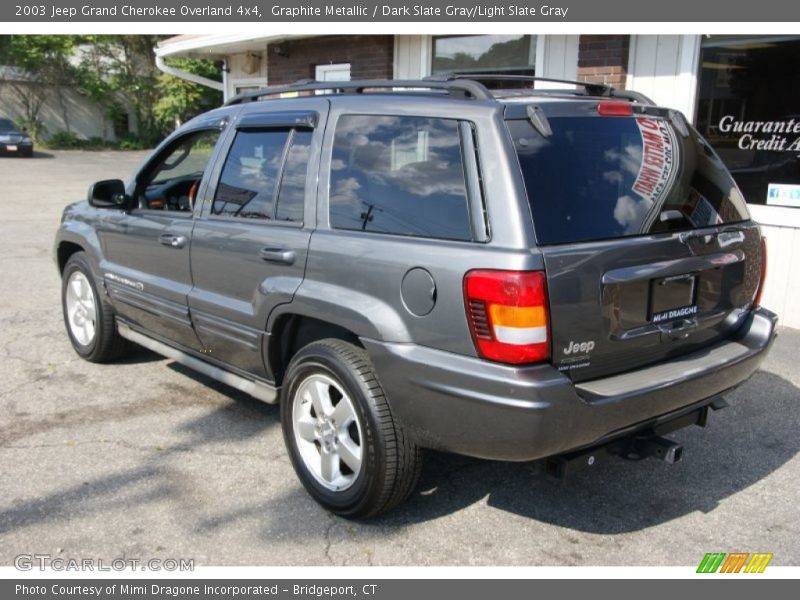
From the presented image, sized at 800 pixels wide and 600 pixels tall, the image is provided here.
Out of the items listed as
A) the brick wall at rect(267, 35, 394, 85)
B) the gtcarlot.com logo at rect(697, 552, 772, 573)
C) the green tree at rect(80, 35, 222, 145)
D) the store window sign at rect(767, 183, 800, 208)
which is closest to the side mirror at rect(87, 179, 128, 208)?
the gtcarlot.com logo at rect(697, 552, 772, 573)

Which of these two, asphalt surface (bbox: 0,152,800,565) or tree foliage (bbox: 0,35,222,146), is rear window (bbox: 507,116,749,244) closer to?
asphalt surface (bbox: 0,152,800,565)

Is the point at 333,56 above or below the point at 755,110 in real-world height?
above

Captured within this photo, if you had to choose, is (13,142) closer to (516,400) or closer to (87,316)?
(87,316)

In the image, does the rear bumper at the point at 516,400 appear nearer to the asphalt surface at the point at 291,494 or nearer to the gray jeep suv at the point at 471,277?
the gray jeep suv at the point at 471,277

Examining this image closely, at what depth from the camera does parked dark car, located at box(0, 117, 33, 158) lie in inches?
1215

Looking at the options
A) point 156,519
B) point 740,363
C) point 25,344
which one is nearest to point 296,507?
point 156,519

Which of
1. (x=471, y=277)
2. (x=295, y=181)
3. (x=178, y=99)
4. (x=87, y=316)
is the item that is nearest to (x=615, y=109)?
(x=471, y=277)

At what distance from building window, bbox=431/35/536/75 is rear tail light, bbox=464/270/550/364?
650cm

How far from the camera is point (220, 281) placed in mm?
4023

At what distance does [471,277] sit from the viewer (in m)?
2.81

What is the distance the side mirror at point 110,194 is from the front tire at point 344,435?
2083 mm

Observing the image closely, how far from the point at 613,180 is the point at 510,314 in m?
0.82

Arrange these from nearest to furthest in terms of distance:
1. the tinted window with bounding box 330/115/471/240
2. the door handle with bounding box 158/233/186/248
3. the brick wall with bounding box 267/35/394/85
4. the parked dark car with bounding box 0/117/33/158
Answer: the tinted window with bounding box 330/115/471/240
the door handle with bounding box 158/233/186/248
the brick wall with bounding box 267/35/394/85
the parked dark car with bounding box 0/117/33/158

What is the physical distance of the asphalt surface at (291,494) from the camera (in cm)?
322
